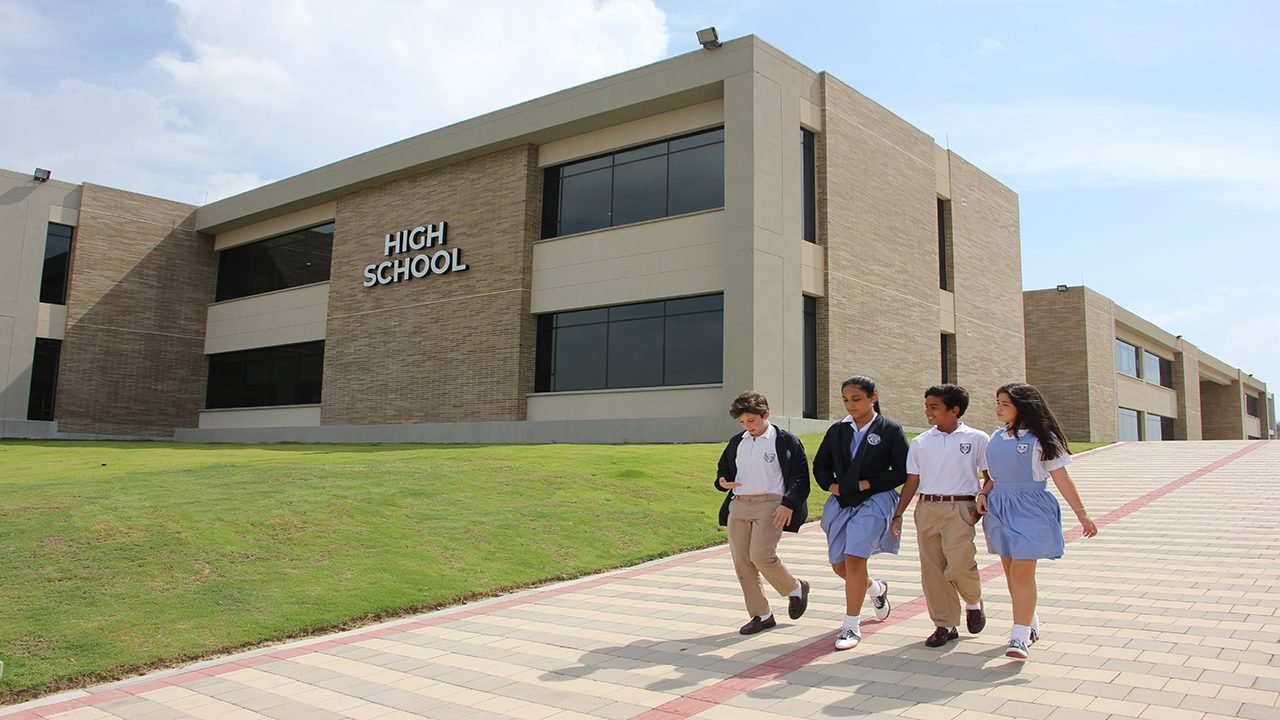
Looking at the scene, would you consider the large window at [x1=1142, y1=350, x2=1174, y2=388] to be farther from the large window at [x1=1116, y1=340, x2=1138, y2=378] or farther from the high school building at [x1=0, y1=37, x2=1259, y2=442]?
the high school building at [x1=0, y1=37, x2=1259, y2=442]

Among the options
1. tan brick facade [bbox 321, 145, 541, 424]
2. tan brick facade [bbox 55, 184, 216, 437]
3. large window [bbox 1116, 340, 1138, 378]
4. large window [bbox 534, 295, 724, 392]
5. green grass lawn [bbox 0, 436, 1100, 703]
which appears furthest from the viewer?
large window [bbox 1116, 340, 1138, 378]

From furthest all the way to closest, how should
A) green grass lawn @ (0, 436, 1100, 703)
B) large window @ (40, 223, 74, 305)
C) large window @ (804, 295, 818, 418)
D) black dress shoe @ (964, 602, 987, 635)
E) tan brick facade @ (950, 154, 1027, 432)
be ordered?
large window @ (40, 223, 74, 305) < tan brick facade @ (950, 154, 1027, 432) < large window @ (804, 295, 818, 418) < green grass lawn @ (0, 436, 1100, 703) < black dress shoe @ (964, 602, 987, 635)

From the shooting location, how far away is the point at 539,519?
38.2ft

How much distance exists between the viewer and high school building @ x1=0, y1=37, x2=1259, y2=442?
22.6 meters

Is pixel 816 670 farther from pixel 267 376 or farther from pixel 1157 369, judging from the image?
pixel 1157 369

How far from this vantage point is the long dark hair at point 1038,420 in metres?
5.77

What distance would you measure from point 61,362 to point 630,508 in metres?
28.4

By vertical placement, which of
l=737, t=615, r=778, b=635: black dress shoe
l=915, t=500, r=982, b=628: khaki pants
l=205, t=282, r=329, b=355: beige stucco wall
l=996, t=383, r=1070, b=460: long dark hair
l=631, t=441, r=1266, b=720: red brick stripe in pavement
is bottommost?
l=631, t=441, r=1266, b=720: red brick stripe in pavement

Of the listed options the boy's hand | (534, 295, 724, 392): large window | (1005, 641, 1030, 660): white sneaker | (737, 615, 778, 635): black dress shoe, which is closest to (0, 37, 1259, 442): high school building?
(534, 295, 724, 392): large window

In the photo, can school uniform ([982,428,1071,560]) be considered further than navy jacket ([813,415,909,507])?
No

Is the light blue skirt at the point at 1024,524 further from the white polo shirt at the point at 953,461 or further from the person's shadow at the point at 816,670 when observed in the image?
the person's shadow at the point at 816,670

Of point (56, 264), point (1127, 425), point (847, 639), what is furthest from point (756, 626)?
point (1127, 425)

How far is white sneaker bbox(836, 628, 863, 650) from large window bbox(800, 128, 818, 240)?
711 inches

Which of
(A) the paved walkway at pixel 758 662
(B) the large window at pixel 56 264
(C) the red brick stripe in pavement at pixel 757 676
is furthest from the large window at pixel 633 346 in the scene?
(B) the large window at pixel 56 264
